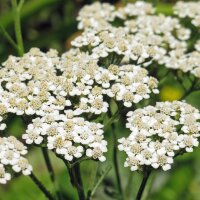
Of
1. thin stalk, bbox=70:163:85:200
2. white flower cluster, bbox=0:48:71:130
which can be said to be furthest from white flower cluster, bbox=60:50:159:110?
thin stalk, bbox=70:163:85:200

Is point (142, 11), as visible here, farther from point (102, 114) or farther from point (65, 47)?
point (65, 47)

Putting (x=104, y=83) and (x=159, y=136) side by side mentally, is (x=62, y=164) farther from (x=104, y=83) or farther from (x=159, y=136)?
(x=159, y=136)

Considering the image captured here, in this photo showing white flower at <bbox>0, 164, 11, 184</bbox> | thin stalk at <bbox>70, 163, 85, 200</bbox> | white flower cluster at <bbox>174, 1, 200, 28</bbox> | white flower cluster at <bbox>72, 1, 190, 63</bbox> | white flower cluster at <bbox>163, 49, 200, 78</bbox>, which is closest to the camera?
white flower at <bbox>0, 164, 11, 184</bbox>

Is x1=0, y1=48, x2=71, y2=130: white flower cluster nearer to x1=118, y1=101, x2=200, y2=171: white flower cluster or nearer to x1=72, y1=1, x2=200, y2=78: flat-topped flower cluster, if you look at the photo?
x1=72, y1=1, x2=200, y2=78: flat-topped flower cluster

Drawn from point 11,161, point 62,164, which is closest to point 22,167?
point 11,161

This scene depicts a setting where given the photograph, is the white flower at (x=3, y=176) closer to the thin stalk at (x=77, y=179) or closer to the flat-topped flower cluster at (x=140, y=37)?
the thin stalk at (x=77, y=179)

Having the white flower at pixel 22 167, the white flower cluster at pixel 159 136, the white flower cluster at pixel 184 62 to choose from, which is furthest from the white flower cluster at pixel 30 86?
the white flower cluster at pixel 184 62
